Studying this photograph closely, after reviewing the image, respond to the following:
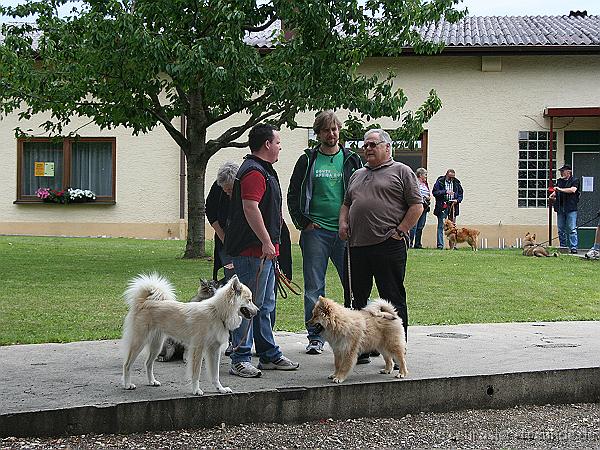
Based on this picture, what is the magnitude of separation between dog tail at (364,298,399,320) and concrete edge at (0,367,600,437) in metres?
0.53

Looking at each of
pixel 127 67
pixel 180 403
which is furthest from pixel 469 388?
pixel 127 67

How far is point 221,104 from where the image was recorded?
1786 centimetres

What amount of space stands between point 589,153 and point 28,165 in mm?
15067

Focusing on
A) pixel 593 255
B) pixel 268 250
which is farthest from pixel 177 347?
pixel 593 255

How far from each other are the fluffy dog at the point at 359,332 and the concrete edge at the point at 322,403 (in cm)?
22

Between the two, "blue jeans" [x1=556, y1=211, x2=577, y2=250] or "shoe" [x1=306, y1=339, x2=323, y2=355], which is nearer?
"shoe" [x1=306, y1=339, x2=323, y2=355]

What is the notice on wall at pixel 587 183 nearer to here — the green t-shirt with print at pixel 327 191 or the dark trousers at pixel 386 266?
the green t-shirt with print at pixel 327 191

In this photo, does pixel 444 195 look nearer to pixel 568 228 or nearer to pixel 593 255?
pixel 568 228

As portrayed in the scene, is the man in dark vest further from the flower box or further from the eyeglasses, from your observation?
the flower box

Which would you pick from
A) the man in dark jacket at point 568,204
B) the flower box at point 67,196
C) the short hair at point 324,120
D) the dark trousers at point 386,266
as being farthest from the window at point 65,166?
the dark trousers at point 386,266

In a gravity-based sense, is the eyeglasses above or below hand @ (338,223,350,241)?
above

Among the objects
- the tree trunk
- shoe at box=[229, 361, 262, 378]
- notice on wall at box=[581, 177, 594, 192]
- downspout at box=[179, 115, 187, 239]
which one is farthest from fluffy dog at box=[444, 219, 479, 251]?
shoe at box=[229, 361, 262, 378]

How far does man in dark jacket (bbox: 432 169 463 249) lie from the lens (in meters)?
23.5

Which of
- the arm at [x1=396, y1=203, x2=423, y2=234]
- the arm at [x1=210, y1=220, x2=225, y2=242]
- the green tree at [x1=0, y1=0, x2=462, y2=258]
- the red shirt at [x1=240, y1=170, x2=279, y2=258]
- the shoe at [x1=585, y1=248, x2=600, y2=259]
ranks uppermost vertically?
the green tree at [x1=0, y1=0, x2=462, y2=258]
